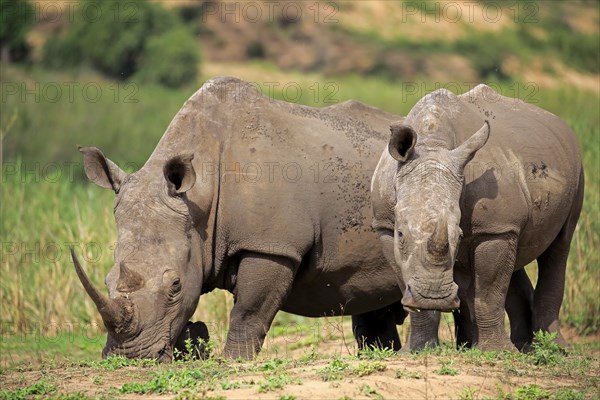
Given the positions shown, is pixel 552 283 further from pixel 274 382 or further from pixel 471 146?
pixel 274 382

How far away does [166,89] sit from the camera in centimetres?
3344

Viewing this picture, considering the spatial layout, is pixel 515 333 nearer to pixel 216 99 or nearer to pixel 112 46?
pixel 216 99

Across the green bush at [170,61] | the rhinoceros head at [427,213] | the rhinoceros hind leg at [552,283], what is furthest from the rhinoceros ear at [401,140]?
the green bush at [170,61]

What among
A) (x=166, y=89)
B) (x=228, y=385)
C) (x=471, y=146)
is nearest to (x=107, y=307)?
(x=228, y=385)

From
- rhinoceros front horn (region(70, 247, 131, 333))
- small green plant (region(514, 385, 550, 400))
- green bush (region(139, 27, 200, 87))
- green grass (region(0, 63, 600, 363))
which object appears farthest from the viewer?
green bush (region(139, 27, 200, 87))

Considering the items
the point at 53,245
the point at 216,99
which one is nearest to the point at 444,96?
the point at 216,99

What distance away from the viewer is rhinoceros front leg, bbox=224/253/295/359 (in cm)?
767

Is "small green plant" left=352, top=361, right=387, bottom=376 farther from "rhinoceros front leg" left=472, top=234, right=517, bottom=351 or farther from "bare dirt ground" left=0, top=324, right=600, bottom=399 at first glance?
"rhinoceros front leg" left=472, top=234, right=517, bottom=351

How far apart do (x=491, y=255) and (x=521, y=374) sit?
0.95 m

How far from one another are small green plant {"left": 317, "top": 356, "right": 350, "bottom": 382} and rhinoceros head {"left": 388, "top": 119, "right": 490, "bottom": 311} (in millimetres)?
530

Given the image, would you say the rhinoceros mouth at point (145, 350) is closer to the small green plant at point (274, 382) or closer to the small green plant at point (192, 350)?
the small green plant at point (192, 350)

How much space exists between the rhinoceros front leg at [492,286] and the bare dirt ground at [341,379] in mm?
278

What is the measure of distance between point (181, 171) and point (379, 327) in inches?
101

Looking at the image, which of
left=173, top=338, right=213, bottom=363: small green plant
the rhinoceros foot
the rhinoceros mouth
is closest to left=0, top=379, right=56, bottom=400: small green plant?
the rhinoceros mouth
